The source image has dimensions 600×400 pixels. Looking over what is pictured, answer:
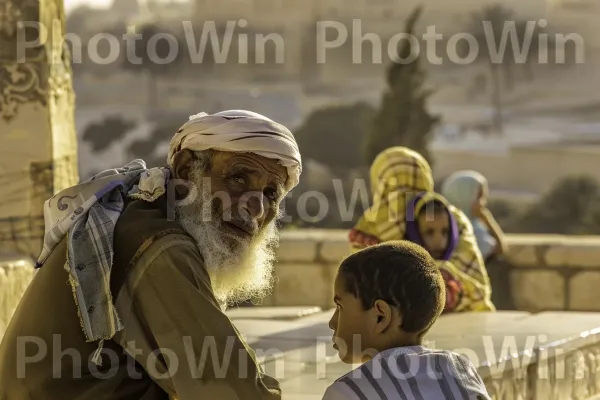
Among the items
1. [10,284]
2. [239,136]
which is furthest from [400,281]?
[10,284]

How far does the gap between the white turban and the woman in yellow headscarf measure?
11.4 ft

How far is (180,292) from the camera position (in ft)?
8.47

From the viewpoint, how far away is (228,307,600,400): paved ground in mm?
4666

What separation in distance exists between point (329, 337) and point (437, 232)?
107cm

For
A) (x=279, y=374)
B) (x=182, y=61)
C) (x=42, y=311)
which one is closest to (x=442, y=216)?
(x=279, y=374)

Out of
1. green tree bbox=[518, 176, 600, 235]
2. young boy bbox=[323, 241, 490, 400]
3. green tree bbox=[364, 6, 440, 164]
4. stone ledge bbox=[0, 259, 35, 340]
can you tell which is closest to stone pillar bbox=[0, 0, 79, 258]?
stone ledge bbox=[0, 259, 35, 340]

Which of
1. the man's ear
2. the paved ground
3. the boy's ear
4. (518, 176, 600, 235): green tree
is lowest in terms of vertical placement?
(518, 176, 600, 235): green tree

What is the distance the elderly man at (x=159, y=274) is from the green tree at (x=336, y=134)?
3055 cm

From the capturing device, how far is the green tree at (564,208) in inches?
1083

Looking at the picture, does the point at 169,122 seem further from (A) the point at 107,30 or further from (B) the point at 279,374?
(B) the point at 279,374

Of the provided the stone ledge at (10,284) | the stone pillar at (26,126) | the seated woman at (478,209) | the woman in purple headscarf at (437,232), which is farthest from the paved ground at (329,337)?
the seated woman at (478,209)

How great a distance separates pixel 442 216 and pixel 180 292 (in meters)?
3.93

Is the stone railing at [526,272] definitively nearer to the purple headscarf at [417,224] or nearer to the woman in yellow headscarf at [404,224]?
the woman in yellow headscarf at [404,224]

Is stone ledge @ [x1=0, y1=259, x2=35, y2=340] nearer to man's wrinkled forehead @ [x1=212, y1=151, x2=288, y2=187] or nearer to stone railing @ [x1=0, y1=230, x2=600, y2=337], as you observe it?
man's wrinkled forehead @ [x1=212, y1=151, x2=288, y2=187]
